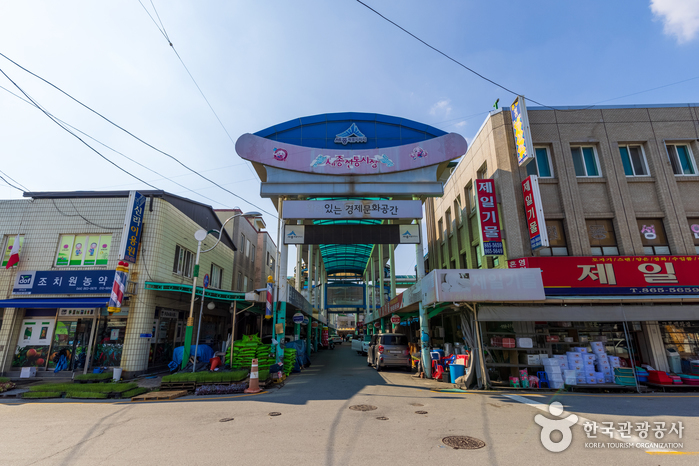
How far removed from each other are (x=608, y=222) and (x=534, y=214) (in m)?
4.07

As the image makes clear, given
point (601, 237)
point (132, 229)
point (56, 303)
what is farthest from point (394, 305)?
point (56, 303)

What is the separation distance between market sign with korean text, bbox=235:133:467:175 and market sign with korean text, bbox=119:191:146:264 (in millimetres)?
5728

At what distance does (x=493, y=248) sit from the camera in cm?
1401

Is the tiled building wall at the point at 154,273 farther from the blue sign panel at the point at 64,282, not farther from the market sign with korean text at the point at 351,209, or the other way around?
the market sign with korean text at the point at 351,209

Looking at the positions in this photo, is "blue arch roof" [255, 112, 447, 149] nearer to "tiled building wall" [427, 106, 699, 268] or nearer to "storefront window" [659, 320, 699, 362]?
"tiled building wall" [427, 106, 699, 268]

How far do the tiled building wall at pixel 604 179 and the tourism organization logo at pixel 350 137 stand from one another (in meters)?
6.83

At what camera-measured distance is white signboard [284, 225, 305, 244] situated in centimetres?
1889

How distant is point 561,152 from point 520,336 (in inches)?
331

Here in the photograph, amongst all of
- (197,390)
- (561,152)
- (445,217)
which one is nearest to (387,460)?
(197,390)

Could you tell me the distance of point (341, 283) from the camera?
5666 cm

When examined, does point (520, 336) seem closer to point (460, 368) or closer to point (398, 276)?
point (460, 368)

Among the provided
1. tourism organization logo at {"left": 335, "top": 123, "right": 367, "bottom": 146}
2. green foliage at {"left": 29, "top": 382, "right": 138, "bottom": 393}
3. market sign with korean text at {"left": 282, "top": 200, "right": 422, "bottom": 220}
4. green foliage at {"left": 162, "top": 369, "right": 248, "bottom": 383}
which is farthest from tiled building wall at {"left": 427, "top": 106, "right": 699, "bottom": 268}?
green foliage at {"left": 29, "top": 382, "right": 138, "bottom": 393}

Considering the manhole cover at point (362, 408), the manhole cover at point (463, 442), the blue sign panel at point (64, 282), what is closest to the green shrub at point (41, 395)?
the blue sign panel at point (64, 282)

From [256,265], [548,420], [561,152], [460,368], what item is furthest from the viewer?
[256,265]
